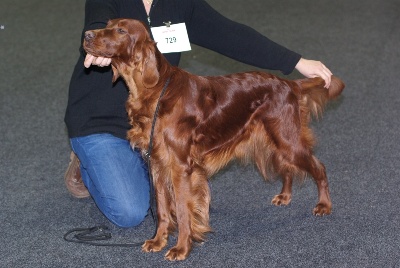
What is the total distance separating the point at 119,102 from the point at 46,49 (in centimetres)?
333

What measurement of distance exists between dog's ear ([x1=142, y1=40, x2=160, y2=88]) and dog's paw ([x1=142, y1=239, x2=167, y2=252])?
2.46 feet

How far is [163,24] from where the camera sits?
10.1 ft

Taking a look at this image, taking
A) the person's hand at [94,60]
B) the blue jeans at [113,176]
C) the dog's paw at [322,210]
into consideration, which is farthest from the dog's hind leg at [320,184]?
the person's hand at [94,60]

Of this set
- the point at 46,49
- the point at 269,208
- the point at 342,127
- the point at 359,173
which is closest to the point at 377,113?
the point at 342,127

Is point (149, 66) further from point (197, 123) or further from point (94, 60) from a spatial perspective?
point (197, 123)

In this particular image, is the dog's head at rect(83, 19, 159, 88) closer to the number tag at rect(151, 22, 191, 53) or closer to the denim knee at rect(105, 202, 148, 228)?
the number tag at rect(151, 22, 191, 53)

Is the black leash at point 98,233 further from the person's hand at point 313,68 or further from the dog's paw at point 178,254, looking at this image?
the person's hand at point 313,68

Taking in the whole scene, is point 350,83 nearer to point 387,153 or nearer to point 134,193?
point 387,153

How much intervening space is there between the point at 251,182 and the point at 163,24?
3.51 feet

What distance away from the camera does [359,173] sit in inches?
141

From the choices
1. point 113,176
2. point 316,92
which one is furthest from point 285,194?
point 113,176

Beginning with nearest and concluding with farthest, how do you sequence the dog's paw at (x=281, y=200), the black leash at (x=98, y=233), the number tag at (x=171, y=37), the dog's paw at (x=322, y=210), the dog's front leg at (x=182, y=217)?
the dog's front leg at (x=182, y=217) < the black leash at (x=98, y=233) < the number tag at (x=171, y=37) < the dog's paw at (x=322, y=210) < the dog's paw at (x=281, y=200)

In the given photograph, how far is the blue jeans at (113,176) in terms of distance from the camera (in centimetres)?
310

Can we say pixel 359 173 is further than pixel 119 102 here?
Yes
